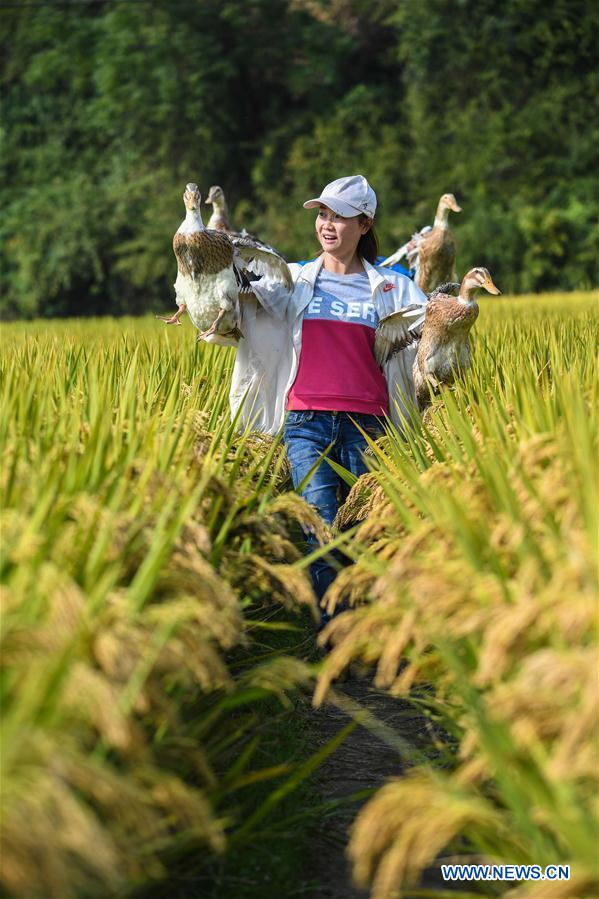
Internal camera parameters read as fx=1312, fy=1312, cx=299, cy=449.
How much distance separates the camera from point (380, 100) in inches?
1036

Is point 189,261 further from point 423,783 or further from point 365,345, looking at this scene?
point 423,783

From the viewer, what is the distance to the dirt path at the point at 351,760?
2746 mm

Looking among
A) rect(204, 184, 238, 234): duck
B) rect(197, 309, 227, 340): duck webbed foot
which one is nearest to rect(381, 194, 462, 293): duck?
rect(204, 184, 238, 234): duck

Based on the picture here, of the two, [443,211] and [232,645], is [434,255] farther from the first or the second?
[232,645]

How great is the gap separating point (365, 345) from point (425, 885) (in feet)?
6.97

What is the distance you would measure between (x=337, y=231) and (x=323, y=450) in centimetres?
74

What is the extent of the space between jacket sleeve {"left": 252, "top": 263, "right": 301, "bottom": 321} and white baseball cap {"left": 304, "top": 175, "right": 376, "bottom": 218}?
27 cm

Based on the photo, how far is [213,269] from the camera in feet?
13.3

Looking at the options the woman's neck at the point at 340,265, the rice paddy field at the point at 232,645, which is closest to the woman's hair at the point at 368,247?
the woman's neck at the point at 340,265

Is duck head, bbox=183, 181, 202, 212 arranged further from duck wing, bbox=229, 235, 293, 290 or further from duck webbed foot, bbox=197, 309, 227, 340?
duck webbed foot, bbox=197, 309, 227, 340

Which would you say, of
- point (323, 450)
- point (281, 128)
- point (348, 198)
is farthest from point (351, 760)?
point (281, 128)

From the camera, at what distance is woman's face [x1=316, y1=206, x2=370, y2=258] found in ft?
14.2

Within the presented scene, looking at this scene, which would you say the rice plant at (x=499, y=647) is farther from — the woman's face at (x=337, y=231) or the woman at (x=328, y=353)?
the woman's face at (x=337, y=231)

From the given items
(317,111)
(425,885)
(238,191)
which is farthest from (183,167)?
(425,885)
